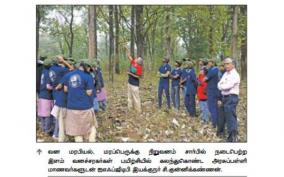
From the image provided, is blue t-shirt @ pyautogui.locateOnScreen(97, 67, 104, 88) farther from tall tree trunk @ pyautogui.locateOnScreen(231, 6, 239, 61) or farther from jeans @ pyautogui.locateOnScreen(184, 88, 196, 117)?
tall tree trunk @ pyautogui.locateOnScreen(231, 6, 239, 61)

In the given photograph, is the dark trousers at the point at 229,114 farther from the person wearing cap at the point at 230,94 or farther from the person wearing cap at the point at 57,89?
the person wearing cap at the point at 57,89

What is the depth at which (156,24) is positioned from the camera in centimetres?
1500

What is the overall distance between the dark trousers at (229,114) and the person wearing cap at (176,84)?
4.58 feet

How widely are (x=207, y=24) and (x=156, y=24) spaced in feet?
4.28

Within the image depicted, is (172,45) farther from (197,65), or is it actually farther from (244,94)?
(244,94)

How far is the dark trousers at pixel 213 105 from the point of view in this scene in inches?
547

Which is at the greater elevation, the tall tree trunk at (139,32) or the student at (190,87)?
the tall tree trunk at (139,32)

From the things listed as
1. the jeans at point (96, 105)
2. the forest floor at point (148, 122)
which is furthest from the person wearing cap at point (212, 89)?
the jeans at point (96, 105)

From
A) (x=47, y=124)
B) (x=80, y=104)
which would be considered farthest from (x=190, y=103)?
(x=47, y=124)

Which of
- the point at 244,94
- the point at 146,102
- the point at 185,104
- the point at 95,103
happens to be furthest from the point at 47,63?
the point at 244,94

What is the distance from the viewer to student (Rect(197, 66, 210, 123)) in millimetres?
14188

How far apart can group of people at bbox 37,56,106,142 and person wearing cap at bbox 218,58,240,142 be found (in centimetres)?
296

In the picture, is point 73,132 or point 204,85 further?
point 204,85

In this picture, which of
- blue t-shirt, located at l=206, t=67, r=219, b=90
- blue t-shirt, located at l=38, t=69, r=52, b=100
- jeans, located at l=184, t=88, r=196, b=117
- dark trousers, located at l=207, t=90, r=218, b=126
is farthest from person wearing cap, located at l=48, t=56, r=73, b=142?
dark trousers, located at l=207, t=90, r=218, b=126
